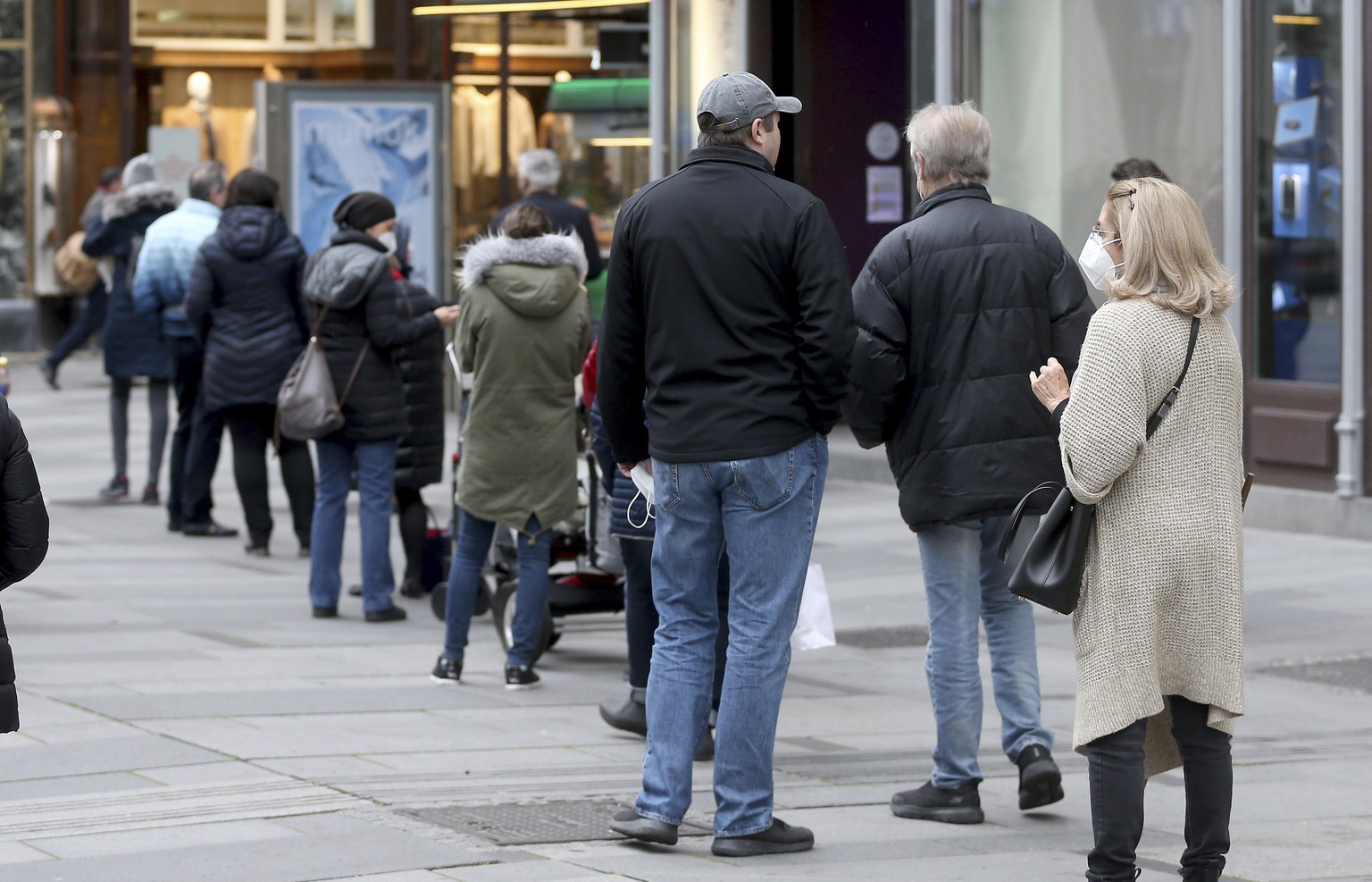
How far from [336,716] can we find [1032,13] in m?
7.92

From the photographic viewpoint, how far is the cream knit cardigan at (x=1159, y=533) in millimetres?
4500

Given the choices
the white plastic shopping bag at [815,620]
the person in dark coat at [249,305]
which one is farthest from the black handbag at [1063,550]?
the person in dark coat at [249,305]

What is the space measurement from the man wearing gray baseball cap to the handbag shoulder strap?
0.92 m

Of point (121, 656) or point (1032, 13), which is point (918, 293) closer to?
point (121, 656)

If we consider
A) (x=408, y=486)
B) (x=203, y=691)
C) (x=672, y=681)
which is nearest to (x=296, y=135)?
(x=408, y=486)

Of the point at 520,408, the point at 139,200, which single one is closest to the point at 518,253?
the point at 520,408

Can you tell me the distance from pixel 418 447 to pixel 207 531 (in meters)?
2.72

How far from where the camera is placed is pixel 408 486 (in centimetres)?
969

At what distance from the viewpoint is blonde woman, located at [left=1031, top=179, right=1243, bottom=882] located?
14.8ft

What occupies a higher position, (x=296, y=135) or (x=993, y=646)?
(x=296, y=135)

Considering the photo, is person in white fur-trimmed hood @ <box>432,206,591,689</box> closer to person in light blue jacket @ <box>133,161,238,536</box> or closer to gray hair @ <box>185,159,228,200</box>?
person in light blue jacket @ <box>133,161,238,536</box>

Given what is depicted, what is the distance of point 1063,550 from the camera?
4.57 meters

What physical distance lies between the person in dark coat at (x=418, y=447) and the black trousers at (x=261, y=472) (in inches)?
Answer: 53.5

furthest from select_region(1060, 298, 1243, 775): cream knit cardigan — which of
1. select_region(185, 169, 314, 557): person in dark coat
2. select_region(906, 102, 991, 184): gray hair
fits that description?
select_region(185, 169, 314, 557): person in dark coat
